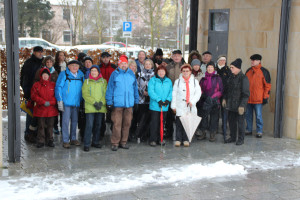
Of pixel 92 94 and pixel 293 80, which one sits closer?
pixel 92 94

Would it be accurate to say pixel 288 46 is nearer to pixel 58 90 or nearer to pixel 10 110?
pixel 58 90

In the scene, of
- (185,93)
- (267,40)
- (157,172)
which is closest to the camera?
(157,172)

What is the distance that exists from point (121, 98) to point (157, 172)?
182 cm

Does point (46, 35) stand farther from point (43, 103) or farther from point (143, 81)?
point (43, 103)

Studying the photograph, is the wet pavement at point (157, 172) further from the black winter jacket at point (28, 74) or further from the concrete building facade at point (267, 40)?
the black winter jacket at point (28, 74)

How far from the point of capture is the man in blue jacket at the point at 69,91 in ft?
25.3

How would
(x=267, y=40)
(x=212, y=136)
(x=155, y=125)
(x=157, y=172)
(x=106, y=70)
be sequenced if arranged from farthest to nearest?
(x=267, y=40)
(x=106, y=70)
(x=212, y=136)
(x=155, y=125)
(x=157, y=172)

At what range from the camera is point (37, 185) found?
5.87 metres

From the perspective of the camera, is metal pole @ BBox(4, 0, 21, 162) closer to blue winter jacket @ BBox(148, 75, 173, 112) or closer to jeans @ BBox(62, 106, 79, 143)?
jeans @ BBox(62, 106, 79, 143)

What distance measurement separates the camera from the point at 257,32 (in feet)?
32.3

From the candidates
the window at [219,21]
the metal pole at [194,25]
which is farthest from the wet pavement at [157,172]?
the metal pole at [194,25]

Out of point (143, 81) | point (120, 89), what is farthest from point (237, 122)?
point (120, 89)

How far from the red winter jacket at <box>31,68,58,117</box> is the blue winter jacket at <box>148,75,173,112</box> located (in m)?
1.93

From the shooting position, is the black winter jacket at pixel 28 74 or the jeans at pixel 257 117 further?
the jeans at pixel 257 117
